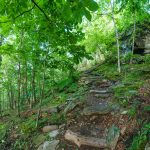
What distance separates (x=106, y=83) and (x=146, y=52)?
6924 mm

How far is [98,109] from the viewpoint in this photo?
682cm

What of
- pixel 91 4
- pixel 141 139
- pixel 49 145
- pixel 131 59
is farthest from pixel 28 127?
pixel 131 59

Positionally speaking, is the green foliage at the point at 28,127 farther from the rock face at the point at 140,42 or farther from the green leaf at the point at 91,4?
the rock face at the point at 140,42

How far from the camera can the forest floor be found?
18.0 ft

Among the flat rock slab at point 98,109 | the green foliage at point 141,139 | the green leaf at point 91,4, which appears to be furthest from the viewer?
the flat rock slab at point 98,109

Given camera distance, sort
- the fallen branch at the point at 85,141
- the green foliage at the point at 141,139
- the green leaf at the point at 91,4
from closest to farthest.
A: 1. the green leaf at the point at 91,4
2. the green foliage at the point at 141,139
3. the fallen branch at the point at 85,141

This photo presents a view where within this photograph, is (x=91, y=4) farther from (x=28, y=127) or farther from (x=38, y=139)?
(x=28, y=127)

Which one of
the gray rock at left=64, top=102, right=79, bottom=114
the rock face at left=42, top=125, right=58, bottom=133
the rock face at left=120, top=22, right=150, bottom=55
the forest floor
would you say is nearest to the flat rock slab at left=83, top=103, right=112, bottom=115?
the forest floor

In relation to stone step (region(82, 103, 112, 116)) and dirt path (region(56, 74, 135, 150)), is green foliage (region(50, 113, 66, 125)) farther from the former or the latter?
stone step (region(82, 103, 112, 116))

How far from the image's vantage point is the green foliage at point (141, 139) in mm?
4879

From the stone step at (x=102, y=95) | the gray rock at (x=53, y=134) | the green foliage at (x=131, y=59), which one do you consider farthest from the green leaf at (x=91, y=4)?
the green foliage at (x=131, y=59)

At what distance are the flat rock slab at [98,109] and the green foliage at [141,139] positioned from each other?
4.91ft

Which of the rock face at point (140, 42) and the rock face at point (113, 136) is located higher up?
the rock face at point (140, 42)

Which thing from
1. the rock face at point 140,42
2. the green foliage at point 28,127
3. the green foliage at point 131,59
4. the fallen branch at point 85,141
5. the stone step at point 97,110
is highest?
the rock face at point 140,42
